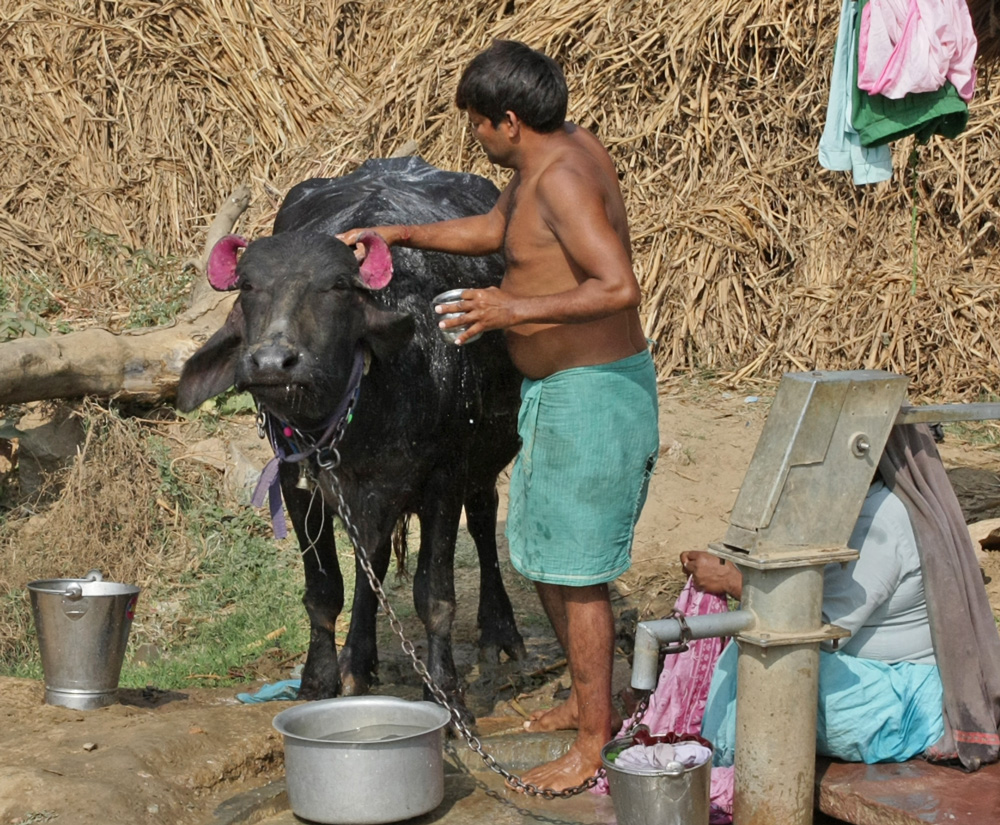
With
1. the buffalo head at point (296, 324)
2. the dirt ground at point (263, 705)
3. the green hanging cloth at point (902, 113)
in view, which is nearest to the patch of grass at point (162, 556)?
the dirt ground at point (263, 705)

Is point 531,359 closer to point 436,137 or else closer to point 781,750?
point 781,750

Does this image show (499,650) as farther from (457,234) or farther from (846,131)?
(846,131)

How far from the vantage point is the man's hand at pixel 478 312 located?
12.2 ft

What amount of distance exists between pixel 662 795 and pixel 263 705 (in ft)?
5.68

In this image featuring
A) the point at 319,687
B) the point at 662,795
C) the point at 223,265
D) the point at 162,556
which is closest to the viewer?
the point at 662,795

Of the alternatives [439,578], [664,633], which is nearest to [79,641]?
[439,578]

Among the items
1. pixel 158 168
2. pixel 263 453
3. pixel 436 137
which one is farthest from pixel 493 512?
pixel 158 168

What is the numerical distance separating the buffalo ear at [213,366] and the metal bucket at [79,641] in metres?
0.75

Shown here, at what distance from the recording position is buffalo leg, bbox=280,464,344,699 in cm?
486

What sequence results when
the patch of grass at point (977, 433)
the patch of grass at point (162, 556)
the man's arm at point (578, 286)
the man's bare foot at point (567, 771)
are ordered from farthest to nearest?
the patch of grass at point (977, 433) → the patch of grass at point (162, 556) → the man's bare foot at point (567, 771) → the man's arm at point (578, 286)

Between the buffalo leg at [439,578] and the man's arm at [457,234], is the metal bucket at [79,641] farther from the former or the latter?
the man's arm at [457,234]

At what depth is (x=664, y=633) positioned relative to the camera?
3.46m

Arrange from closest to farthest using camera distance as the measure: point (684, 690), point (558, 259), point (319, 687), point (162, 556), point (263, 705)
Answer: point (558, 259) < point (684, 690) < point (263, 705) < point (319, 687) < point (162, 556)

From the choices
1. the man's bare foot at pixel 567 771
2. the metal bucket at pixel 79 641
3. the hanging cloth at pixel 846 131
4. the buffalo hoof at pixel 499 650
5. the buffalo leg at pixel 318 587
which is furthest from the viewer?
the buffalo hoof at pixel 499 650
